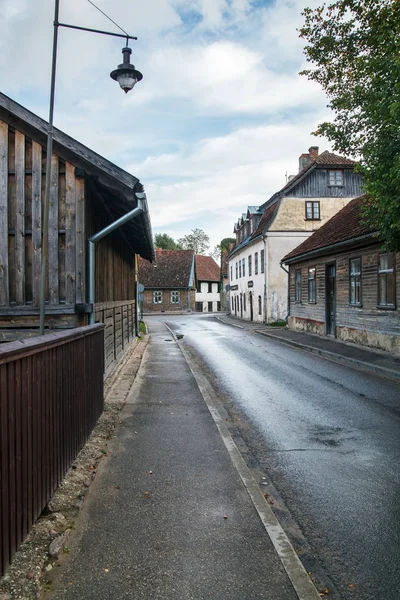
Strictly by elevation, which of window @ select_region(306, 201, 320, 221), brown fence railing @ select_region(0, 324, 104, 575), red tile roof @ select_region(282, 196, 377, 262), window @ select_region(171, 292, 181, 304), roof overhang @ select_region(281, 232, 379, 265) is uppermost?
window @ select_region(306, 201, 320, 221)

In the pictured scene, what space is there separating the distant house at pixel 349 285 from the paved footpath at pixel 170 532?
28.1 feet

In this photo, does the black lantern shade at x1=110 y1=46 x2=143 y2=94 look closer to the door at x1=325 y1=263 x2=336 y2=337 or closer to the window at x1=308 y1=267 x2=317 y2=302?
the door at x1=325 y1=263 x2=336 y2=337

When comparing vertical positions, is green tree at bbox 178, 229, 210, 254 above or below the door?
above

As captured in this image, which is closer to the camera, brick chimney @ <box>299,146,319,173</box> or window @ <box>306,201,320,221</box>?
window @ <box>306,201,320,221</box>

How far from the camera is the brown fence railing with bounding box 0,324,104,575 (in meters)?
2.99

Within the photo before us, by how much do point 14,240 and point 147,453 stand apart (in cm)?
425

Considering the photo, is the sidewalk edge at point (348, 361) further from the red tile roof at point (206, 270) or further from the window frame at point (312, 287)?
the red tile roof at point (206, 270)

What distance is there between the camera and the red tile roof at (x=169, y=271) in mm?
63875

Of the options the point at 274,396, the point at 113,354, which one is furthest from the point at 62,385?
the point at 113,354

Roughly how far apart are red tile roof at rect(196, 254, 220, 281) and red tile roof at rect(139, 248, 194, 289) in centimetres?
456

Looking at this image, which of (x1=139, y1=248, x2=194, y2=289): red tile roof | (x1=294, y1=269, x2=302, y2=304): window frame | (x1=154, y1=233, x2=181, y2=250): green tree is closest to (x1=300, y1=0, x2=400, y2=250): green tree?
(x1=294, y1=269, x2=302, y2=304): window frame

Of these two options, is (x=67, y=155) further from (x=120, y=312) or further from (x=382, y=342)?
(x=382, y=342)

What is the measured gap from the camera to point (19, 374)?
3.24m

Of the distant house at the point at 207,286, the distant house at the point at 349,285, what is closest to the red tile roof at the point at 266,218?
the distant house at the point at 349,285
